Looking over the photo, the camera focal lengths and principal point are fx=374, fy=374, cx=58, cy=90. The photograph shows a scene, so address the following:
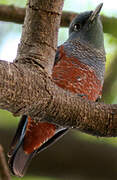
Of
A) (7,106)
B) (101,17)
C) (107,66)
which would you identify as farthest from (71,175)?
(7,106)

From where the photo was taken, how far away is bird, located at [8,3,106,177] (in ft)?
14.3

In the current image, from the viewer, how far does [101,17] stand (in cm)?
518

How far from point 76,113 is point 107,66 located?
3074 millimetres

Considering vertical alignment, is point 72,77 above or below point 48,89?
below

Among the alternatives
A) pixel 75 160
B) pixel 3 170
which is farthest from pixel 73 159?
pixel 3 170

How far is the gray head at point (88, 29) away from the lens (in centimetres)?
545

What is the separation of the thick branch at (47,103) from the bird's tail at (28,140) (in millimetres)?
1568

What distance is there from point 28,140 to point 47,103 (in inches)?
77.1

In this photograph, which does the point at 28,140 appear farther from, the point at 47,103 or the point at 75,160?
the point at 47,103

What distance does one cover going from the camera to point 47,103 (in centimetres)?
260

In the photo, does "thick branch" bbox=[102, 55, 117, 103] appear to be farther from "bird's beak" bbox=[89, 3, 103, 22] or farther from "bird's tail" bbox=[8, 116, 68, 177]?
"bird's tail" bbox=[8, 116, 68, 177]

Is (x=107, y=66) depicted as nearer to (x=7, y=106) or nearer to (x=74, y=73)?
(x=74, y=73)

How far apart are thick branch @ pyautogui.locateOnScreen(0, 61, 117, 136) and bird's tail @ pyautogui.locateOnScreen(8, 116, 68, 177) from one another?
1.57 m

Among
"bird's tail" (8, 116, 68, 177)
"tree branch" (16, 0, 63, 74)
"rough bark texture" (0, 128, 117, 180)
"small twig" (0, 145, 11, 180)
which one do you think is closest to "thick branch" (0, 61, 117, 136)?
"tree branch" (16, 0, 63, 74)
